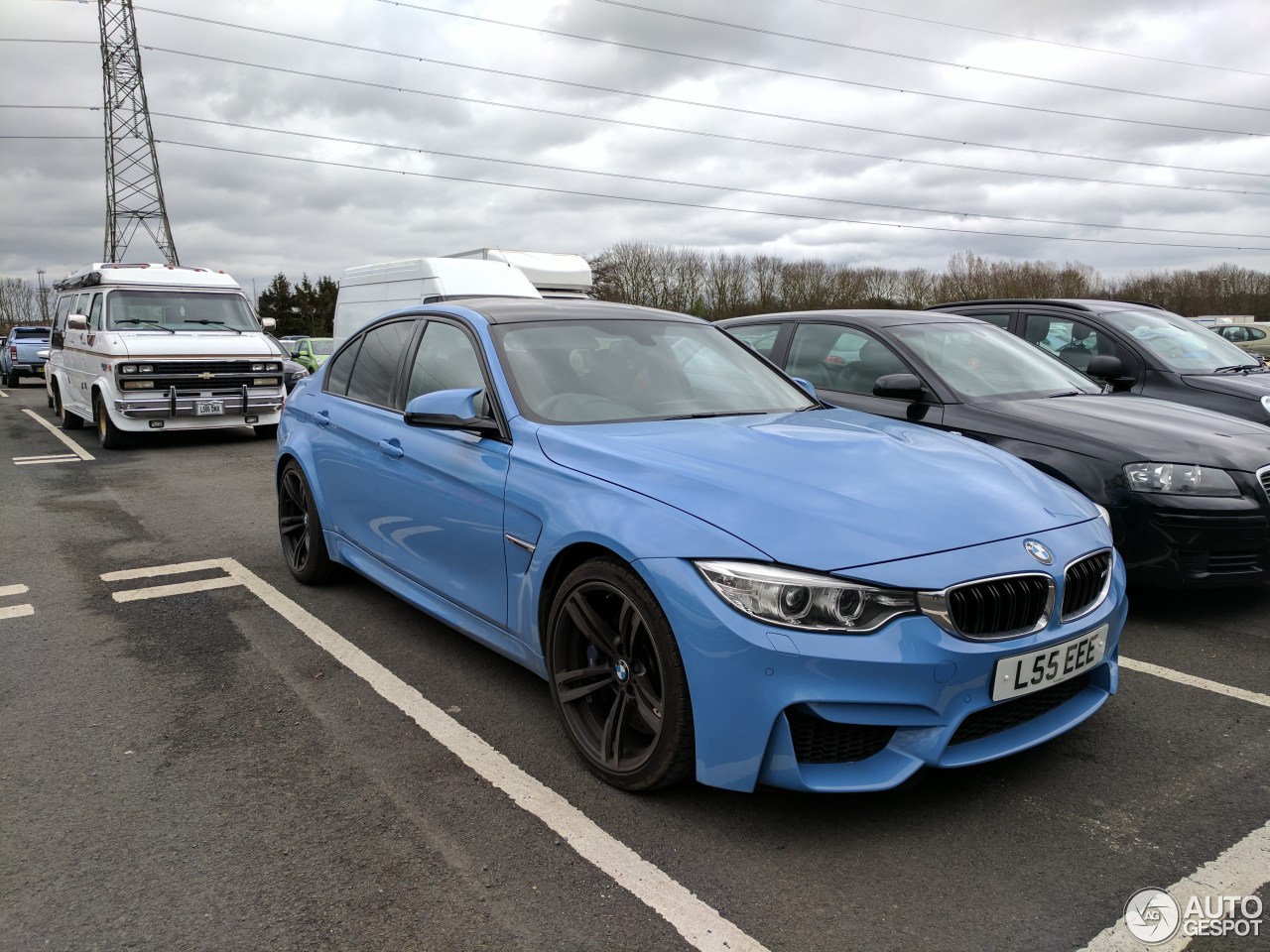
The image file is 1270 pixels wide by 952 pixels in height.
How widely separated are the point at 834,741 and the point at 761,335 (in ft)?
15.4

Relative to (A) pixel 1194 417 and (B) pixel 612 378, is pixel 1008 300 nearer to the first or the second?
(A) pixel 1194 417

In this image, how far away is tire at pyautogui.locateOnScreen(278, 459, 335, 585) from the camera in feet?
16.7

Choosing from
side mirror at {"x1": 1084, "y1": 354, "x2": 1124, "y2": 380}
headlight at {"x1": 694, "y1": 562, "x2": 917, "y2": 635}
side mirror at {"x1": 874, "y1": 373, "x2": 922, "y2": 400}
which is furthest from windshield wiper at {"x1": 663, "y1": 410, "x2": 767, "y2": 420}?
side mirror at {"x1": 1084, "y1": 354, "x2": 1124, "y2": 380}

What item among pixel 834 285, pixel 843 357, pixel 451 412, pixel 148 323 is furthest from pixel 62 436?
pixel 834 285

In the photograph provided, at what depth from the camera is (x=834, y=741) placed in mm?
2521

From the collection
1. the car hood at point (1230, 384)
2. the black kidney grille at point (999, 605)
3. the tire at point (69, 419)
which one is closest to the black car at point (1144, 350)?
the car hood at point (1230, 384)

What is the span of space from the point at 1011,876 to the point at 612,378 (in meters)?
2.30

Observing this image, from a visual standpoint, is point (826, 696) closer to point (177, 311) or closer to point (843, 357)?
point (843, 357)

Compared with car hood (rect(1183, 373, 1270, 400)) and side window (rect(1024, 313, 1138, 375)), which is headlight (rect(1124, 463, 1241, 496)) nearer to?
car hood (rect(1183, 373, 1270, 400))

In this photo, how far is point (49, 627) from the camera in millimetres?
4664

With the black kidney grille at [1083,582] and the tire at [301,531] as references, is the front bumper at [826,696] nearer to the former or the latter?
the black kidney grille at [1083,582]

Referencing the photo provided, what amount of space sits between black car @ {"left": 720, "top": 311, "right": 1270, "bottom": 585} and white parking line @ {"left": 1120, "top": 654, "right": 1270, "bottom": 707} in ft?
2.27

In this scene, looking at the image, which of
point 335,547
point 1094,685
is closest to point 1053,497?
point 1094,685

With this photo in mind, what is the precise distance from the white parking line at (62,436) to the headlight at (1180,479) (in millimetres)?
11354
